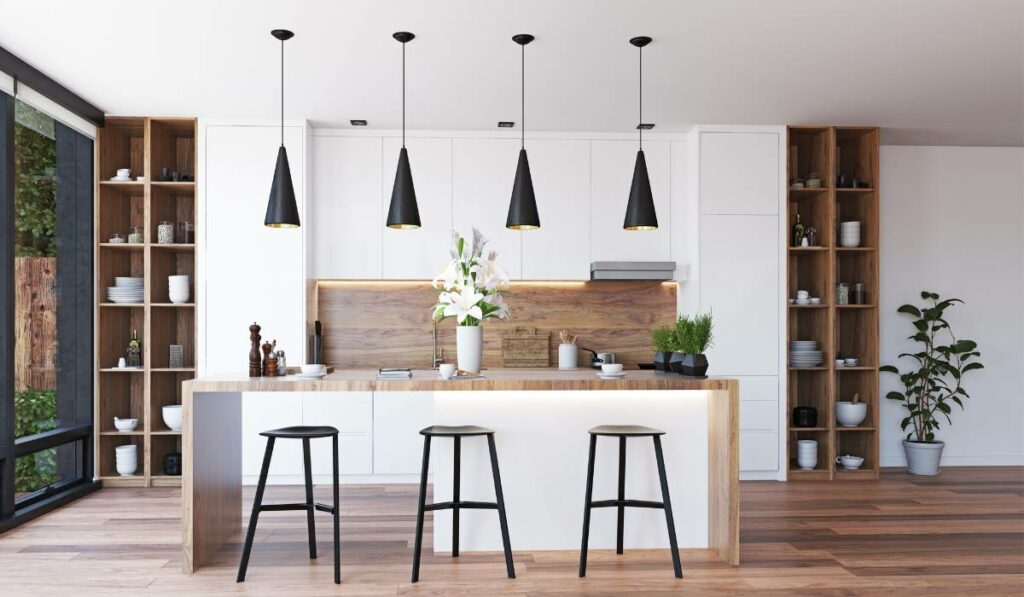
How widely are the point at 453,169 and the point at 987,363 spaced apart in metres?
4.92

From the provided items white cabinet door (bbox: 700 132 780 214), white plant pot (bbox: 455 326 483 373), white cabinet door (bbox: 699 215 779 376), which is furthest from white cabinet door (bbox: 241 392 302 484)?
white cabinet door (bbox: 700 132 780 214)

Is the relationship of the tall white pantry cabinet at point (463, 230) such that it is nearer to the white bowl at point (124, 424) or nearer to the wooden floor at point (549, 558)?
the white bowl at point (124, 424)

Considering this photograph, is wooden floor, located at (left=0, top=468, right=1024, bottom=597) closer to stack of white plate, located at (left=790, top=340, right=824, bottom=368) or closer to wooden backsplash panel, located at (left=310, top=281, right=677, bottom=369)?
stack of white plate, located at (left=790, top=340, right=824, bottom=368)

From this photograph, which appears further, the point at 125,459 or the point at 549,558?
the point at 125,459

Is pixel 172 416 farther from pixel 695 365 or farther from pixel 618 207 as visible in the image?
pixel 695 365

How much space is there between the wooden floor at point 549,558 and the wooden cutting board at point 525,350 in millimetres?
1642

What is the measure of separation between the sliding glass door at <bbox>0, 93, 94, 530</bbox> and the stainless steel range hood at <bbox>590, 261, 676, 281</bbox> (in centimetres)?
386

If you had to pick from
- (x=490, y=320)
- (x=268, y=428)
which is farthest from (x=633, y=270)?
(x=268, y=428)

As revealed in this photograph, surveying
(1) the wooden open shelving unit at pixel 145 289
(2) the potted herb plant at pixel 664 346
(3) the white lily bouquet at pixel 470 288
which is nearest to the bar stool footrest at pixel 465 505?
(3) the white lily bouquet at pixel 470 288

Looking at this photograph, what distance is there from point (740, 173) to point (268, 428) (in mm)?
4140

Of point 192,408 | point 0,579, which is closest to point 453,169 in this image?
point 192,408

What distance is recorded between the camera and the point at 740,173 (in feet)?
20.7

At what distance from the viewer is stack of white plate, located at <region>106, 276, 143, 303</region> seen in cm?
604

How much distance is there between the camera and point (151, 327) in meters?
6.07
